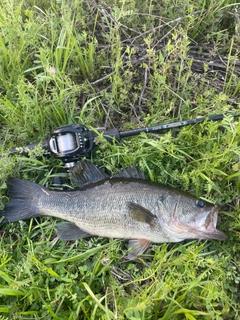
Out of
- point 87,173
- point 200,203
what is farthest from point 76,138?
point 200,203

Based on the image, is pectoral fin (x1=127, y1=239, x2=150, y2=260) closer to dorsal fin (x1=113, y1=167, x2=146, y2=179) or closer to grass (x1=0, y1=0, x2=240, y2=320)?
grass (x1=0, y1=0, x2=240, y2=320)

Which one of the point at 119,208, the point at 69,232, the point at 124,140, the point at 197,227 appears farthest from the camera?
the point at 124,140

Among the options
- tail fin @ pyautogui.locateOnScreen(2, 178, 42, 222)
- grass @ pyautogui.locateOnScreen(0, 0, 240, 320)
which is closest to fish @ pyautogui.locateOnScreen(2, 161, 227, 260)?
tail fin @ pyautogui.locateOnScreen(2, 178, 42, 222)

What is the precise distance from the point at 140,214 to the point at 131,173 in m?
0.41

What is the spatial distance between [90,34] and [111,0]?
414 millimetres

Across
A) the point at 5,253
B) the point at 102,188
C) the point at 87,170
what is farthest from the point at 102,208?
the point at 5,253

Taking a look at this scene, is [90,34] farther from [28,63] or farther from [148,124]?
[148,124]

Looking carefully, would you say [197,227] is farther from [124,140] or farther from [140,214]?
[124,140]

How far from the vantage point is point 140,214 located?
9.74 feet

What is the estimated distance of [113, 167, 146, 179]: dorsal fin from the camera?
126 inches

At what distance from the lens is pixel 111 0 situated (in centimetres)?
382

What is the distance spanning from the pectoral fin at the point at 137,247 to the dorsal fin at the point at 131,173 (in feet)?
1.83

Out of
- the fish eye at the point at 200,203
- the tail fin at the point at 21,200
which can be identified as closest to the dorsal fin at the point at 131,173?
the fish eye at the point at 200,203

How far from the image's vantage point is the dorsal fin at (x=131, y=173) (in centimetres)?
320
